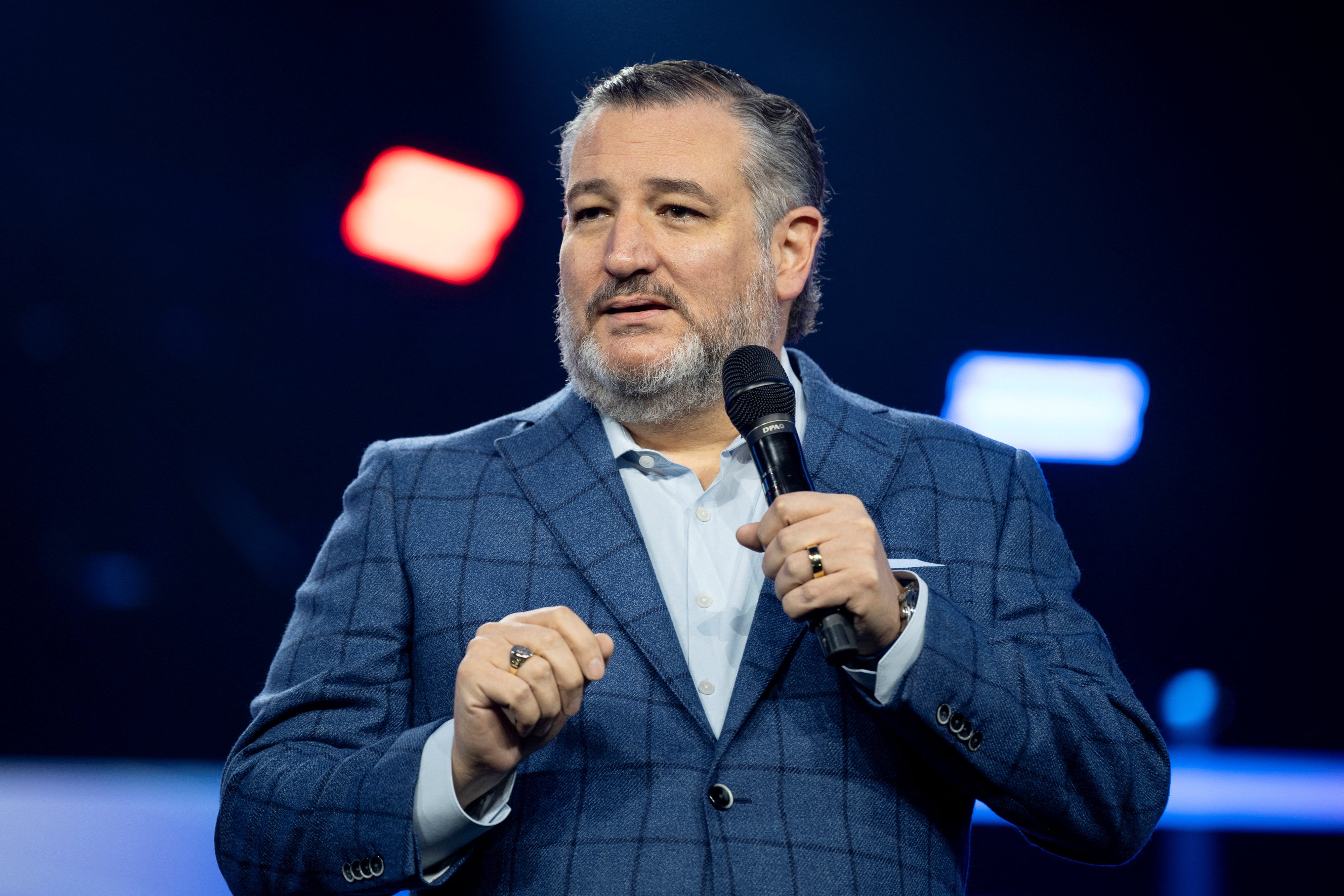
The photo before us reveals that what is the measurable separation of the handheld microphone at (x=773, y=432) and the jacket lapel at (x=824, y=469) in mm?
209

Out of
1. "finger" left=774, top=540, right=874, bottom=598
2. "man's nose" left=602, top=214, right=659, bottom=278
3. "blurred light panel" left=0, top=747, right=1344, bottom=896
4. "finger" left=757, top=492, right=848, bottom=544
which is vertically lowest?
"blurred light panel" left=0, top=747, right=1344, bottom=896

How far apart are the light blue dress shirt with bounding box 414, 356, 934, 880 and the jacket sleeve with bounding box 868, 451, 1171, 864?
64mm

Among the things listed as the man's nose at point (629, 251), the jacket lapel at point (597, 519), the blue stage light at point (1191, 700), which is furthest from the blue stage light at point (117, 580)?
the blue stage light at point (1191, 700)

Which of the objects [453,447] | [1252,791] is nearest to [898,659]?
[453,447]

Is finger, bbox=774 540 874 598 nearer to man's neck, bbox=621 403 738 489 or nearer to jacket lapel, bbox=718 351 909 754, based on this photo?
jacket lapel, bbox=718 351 909 754

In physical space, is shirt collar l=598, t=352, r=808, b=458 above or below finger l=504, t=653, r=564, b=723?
above

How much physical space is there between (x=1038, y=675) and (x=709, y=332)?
73 cm

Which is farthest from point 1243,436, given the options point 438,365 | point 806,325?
point 438,365

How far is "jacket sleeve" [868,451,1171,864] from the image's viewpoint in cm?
132

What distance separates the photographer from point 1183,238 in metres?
3.10

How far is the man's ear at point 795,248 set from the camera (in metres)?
1.98

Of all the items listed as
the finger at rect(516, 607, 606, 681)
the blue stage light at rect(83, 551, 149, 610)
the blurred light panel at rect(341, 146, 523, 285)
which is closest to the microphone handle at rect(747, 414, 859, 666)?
the finger at rect(516, 607, 606, 681)

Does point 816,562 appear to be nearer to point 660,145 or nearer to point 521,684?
point 521,684

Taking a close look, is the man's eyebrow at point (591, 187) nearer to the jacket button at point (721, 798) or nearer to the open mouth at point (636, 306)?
the open mouth at point (636, 306)
